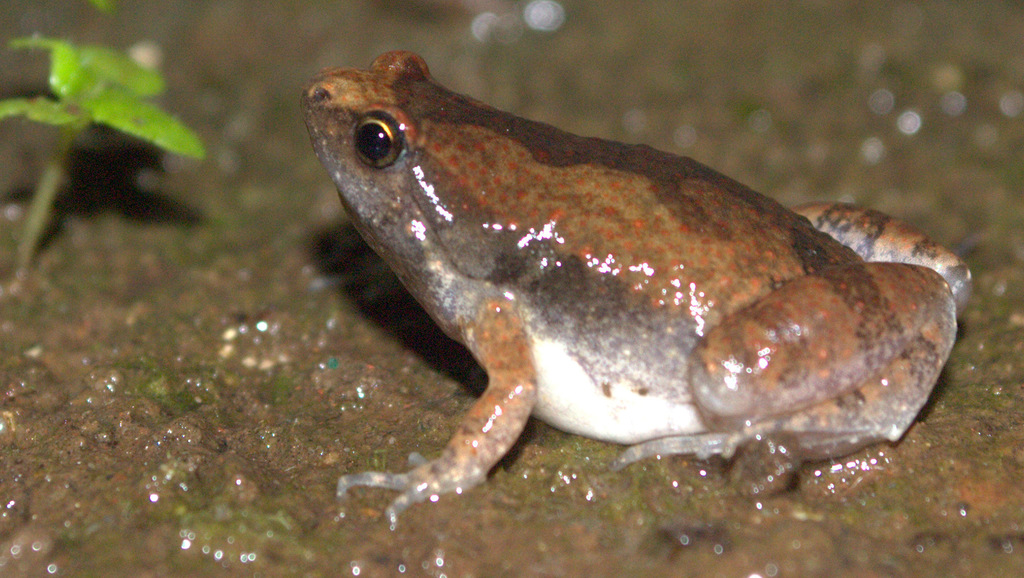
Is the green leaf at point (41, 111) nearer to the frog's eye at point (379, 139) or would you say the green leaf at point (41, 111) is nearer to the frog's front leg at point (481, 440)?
the frog's eye at point (379, 139)

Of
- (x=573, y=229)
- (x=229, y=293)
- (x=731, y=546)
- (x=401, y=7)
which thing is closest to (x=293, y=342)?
(x=229, y=293)

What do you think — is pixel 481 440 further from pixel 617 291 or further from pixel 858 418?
pixel 858 418

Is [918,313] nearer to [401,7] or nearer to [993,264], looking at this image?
[993,264]

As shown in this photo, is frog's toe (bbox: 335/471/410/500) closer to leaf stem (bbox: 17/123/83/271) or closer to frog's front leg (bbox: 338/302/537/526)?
frog's front leg (bbox: 338/302/537/526)

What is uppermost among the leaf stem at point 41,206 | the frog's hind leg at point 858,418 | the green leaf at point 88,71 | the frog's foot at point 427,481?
the frog's hind leg at point 858,418

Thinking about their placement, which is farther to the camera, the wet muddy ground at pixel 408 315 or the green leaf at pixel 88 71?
the green leaf at pixel 88 71

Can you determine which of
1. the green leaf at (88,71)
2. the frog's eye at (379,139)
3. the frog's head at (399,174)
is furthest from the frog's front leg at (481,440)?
the green leaf at (88,71)
